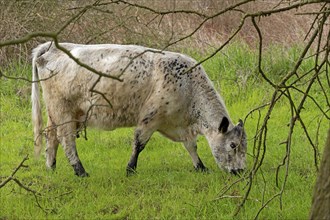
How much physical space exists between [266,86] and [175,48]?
8.76ft

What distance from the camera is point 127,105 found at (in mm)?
7730

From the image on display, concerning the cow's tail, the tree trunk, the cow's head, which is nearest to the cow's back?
the cow's tail

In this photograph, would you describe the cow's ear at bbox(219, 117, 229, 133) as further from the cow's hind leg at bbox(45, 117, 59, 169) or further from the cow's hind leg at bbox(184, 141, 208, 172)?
the cow's hind leg at bbox(45, 117, 59, 169)

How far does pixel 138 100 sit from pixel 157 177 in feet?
3.17

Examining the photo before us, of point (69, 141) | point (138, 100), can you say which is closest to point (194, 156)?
point (138, 100)

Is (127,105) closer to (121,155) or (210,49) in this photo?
(121,155)

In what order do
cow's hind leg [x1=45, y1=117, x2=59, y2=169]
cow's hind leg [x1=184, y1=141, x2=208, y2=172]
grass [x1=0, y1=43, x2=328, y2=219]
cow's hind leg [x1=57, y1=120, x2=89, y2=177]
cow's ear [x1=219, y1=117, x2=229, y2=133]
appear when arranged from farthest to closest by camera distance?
cow's hind leg [x1=45, y1=117, x2=59, y2=169] → cow's hind leg [x1=184, y1=141, x2=208, y2=172] → cow's hind leg [x1=57, y1=120, x2=89, y2=177] → cow's ear [x1=219, y1=117, x2=229, y2=133] → grass [x1=0, y1=43, x2=328, y2=219]

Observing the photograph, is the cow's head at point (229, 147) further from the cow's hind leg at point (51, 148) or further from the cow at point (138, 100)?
the cow's hind leg at point (51, 148)

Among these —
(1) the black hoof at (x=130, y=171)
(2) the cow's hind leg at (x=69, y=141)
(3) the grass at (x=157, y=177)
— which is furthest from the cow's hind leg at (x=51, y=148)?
(1) the black hoof at (x=130, y=171)

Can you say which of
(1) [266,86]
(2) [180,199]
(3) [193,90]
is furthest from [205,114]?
(1) [266,86]

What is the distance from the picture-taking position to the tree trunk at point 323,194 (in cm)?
376

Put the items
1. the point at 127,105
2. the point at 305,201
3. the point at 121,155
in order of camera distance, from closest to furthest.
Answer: the point at 305,201 → the point at 127,105 → the point at 121,155

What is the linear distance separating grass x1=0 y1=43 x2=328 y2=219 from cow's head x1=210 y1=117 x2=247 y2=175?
0.17 m

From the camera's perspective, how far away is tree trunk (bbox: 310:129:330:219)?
12.3 ft
